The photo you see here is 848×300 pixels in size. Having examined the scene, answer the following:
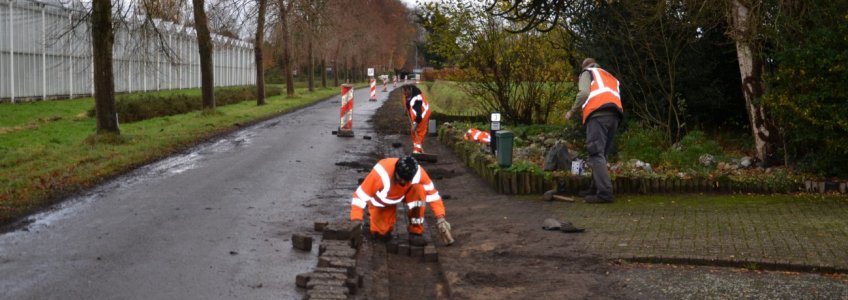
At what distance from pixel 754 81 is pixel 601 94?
2986mm

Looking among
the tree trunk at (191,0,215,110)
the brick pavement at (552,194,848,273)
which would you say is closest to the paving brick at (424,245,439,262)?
the brick pavement at (552,194,848,273)

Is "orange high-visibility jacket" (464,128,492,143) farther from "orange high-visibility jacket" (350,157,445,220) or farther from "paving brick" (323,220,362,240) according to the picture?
"paving brick" (323,220,362,240)

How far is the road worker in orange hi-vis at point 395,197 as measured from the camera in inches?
317

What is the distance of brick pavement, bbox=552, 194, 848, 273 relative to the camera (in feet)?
23.7

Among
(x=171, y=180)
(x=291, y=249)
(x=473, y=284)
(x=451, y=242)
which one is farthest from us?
(x=171, y=180)

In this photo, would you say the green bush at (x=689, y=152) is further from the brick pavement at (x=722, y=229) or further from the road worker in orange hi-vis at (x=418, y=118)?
the road worker in orange hi-vis at (x=418, y=118)

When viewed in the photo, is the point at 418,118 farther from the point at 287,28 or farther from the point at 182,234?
the point at 287,28

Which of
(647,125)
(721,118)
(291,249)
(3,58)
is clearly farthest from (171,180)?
(3,58)

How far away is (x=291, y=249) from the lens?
26.2 feet

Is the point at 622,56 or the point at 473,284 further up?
the point at 622,56

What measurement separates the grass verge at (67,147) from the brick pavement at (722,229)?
5940mm

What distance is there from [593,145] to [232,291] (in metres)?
5.24

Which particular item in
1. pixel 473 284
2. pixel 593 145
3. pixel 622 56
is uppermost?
pixel 622 56

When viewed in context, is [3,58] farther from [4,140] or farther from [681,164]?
[681,164]
